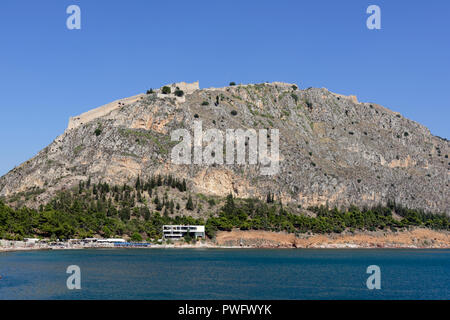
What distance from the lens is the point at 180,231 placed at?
472 feet

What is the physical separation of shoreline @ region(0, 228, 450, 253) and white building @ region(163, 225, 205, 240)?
6.18 feet

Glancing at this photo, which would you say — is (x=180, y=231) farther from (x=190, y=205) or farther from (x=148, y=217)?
(x=190, y=205)

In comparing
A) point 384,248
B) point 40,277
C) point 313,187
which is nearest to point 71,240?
point 40,277

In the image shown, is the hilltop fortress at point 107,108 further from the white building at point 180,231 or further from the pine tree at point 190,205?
the white building at point 180,231

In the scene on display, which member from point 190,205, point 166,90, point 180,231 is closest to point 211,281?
point 180,231

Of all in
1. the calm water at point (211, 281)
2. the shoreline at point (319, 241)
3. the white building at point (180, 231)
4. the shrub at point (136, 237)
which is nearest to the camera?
the calm water at point (211, 281)

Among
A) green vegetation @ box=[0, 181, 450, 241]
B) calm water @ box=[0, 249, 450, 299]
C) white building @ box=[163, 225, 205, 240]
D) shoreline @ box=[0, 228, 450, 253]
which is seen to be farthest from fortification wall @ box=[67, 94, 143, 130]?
A: calm water @ box=[0, 249, 450, 299]

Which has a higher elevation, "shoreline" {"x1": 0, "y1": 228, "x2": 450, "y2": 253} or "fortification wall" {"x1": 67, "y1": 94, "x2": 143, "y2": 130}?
"fortification wall" {"x1": 67, "y1": 94, "x2": 143, "y2": 130}

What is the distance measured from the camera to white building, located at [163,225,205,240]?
14288cm

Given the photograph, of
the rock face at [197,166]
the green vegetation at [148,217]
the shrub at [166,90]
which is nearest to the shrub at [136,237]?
the green vegetation at [148,217]

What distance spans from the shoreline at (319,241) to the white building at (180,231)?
1.88 m

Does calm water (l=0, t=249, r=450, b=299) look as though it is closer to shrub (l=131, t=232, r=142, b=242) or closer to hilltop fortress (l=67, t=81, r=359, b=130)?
shrub (l=131, t=232, r=142, b=242)

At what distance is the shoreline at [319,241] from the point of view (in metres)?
145

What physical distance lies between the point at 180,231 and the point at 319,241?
4213cm
